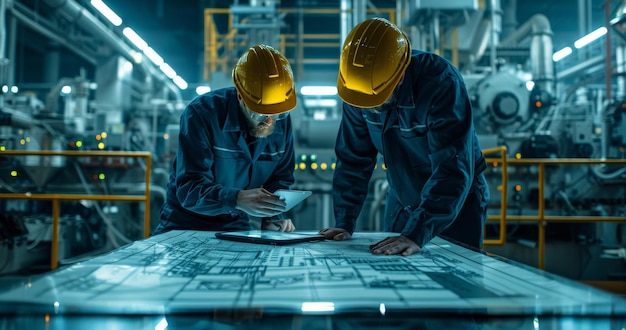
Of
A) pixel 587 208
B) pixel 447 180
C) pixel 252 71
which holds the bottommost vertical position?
pixel 587 208

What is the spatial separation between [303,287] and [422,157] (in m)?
1.32

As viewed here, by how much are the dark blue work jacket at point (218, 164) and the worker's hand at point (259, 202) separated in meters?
0.04

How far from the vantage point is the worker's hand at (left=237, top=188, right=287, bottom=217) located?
2334 mm

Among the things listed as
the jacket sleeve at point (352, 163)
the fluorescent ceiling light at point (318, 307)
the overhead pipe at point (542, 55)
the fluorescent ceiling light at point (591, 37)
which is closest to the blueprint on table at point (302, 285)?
the fluorescent ceiling light at point (318, 307)

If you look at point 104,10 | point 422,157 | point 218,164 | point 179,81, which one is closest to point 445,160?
point 422,157

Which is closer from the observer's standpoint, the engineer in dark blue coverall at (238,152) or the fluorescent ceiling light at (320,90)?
the engineer in dark blue coverall at (238,152)

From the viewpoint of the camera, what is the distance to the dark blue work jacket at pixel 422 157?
1938mm

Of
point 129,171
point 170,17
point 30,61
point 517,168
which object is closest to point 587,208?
point 517,168

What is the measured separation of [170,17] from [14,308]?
17.2 metres

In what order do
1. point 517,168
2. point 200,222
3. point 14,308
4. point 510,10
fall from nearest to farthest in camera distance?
point 14,308 < point 200,222 < point 517,168 < point 510,10

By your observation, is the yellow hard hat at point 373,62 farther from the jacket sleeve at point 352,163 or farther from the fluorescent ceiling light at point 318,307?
the fluorescent ceiling light at point 318,307

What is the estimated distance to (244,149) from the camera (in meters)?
2.71

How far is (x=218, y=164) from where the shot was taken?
2678 millimetres

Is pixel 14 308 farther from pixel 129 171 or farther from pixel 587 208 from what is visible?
pixel 587 208
